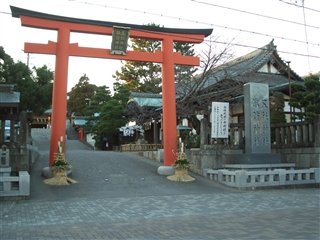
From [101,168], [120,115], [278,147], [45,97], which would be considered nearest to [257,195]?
[278,147]

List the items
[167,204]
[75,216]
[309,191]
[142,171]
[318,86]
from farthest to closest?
[318,86]
[142,171]
[309,191]
[167,204]
[75,216]

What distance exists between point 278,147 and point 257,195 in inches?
195

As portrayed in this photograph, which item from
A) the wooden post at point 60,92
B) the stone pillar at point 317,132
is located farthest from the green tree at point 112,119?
the stone pillar at point 317,132

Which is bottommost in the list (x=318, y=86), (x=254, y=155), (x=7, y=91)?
(x=254, y=155)

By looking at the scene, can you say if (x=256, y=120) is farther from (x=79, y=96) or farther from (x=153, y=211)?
(x=79, y=96)

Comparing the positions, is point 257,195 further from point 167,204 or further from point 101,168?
point 101,168

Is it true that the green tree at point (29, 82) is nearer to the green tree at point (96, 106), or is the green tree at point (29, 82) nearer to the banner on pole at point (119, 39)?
the banner on pole at point (119, 39)

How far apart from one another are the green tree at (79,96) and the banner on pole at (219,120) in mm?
40133

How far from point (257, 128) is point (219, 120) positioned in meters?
1.56

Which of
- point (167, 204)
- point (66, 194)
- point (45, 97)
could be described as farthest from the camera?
point (45, 97)

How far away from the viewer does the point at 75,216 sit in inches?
289

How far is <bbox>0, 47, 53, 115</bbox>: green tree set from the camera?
823 inches

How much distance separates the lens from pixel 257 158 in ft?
42.0

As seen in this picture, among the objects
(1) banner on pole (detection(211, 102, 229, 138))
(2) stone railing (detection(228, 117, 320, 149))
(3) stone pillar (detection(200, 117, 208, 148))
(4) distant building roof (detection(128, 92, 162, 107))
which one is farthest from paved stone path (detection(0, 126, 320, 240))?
(4) distant building roof (detection(128, 92, 162, 107))
